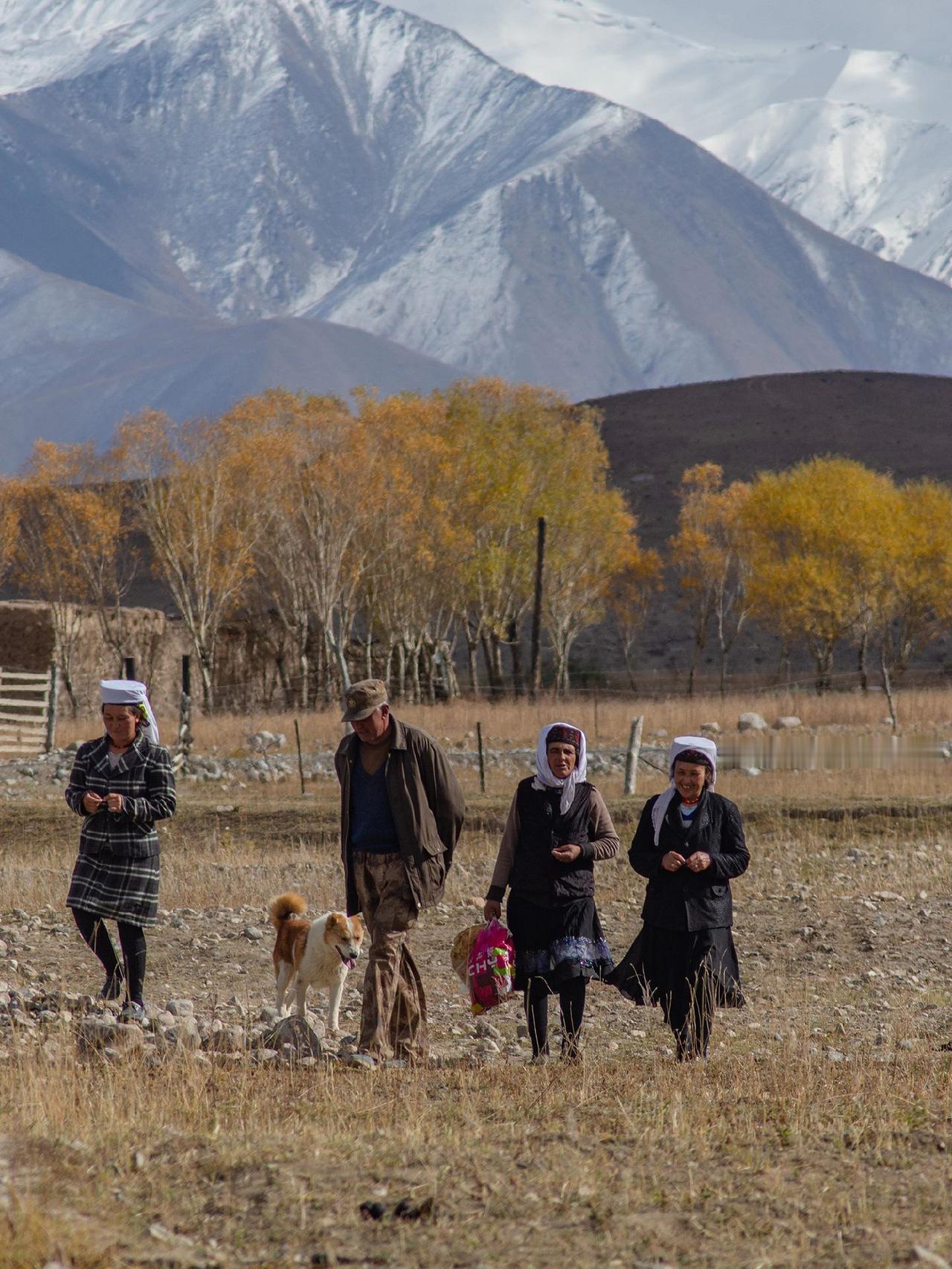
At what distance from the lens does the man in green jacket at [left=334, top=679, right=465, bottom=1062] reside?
731 cm

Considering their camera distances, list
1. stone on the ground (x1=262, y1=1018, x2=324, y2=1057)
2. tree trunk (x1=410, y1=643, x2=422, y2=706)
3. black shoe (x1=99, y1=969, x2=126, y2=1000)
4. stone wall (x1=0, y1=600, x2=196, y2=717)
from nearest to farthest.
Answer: stone on the ground (x1=262, y1=1018, x2=324, y2=1057) < black shoe (x1=99, y1=969, x2=126, y2=1000) < stone wall (x1=0, y1=600, x2=196, y2=717) < tree trunk (x1=410, y1=643, x2=422, y2=706)

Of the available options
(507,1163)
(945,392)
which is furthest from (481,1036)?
(945,392)

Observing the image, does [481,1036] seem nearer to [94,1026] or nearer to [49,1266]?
[94,1026]

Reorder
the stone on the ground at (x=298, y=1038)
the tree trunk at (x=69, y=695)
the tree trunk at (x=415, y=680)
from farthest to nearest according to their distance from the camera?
1. the tree trunk at (x=415, y=680)
2. the tree trunk at (x=69, y=695)
3. the stone on the ground at (x=298, y=1038)

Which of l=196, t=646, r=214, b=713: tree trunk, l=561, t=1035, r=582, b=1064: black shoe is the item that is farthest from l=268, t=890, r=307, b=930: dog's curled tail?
l=196, t=646, r=214, b=713: tree trunk

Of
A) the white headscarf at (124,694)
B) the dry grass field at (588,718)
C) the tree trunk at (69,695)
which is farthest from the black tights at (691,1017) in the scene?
the tree trunk at (69,695)

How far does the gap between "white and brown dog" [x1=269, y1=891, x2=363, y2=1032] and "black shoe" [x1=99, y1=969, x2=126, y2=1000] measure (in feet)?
2.87

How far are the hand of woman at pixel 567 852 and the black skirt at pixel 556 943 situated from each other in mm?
255

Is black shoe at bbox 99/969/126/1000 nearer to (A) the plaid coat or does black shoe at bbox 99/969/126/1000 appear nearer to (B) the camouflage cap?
(A) the plaid coat

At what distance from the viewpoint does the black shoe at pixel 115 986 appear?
8203mm

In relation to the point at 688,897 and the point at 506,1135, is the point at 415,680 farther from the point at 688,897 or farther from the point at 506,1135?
the point at 506,1135

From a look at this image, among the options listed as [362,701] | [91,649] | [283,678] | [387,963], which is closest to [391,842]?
[387,963]

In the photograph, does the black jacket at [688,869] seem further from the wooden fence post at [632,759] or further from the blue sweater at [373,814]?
the wooden fence post at [632,759]

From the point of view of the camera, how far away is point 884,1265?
4613mm
